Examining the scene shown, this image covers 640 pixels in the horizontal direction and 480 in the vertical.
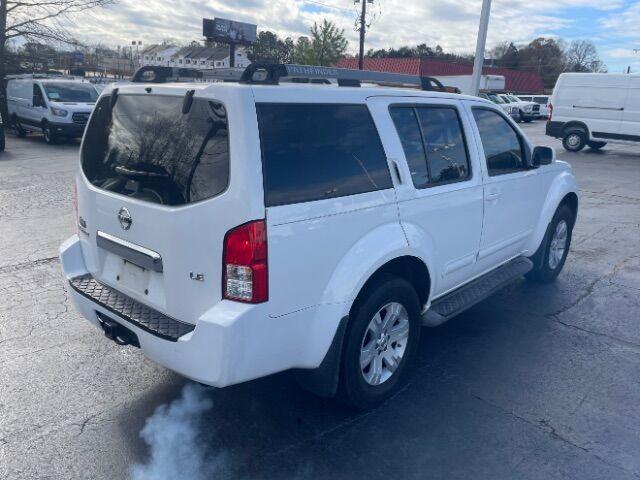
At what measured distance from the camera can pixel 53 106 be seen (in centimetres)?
1667

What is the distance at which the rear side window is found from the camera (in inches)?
107

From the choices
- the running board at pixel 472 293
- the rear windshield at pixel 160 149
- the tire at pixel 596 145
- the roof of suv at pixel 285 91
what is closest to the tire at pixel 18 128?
the rear windshield at pixel 160 149

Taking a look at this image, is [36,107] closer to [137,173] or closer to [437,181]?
[137,173]

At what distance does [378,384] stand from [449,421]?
0.49m

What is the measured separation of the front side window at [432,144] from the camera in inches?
141

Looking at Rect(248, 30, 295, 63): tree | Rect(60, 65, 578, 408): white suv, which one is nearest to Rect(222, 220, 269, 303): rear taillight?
Rect(60, 65, 578, 408): white suv

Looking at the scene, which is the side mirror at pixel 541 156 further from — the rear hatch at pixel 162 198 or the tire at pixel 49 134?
the tire at pixel 49 134

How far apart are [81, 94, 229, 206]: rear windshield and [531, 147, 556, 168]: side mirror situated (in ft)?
11.1

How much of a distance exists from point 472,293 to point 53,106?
1615 centimetres

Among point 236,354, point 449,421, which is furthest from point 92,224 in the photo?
point 449,421

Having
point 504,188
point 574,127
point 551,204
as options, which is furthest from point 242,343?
point 574,127

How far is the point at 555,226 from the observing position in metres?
5.75

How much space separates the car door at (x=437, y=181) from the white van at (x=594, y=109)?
53.2 feet

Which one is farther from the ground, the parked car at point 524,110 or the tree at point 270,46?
the tree at point 270,46
